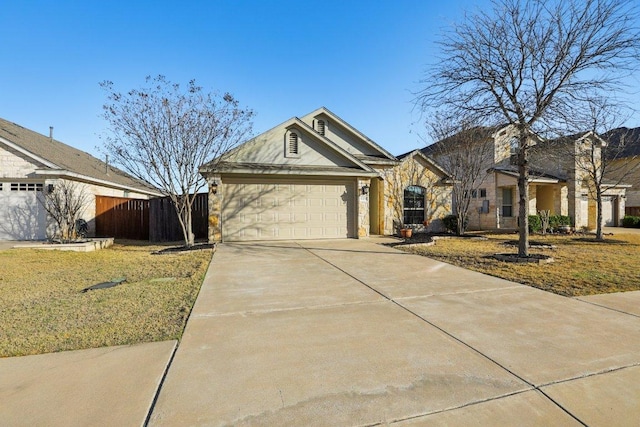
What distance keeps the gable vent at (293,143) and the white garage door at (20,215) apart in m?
10.7

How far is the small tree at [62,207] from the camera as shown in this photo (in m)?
11.8

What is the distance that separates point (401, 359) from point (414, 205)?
48.0ft

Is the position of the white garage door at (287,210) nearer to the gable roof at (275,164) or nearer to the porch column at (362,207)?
the porch column at (362,207)

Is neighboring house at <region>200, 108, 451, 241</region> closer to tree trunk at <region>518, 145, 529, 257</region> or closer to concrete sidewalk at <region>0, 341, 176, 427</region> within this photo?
tree trunk at <region>518, 145, 529, 257</region>

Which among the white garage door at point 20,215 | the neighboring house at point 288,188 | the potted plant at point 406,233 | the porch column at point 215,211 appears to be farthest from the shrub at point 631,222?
the white garage door at point 20,215

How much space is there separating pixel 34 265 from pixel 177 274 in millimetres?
4432

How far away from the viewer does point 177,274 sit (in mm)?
6859

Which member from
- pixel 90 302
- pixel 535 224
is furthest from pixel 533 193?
pixel 90 302

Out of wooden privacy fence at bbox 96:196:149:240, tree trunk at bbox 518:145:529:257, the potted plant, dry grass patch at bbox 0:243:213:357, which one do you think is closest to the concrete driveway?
dry grass patch at bbox 0:243:213:357

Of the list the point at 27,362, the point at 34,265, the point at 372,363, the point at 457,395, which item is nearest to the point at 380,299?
the point at 372,363

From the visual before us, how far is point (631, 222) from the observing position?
21859 mm

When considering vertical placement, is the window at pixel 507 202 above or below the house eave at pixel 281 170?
below

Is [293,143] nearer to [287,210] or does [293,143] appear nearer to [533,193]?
[287,210]

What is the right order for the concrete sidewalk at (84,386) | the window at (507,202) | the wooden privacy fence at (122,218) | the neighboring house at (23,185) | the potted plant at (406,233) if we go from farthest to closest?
the window at (507,202), the potted plant at (406,233), the wooden privacy fence at (122,218), the neighboring house at (23,185), the concrete sidewalk at (84,386)
